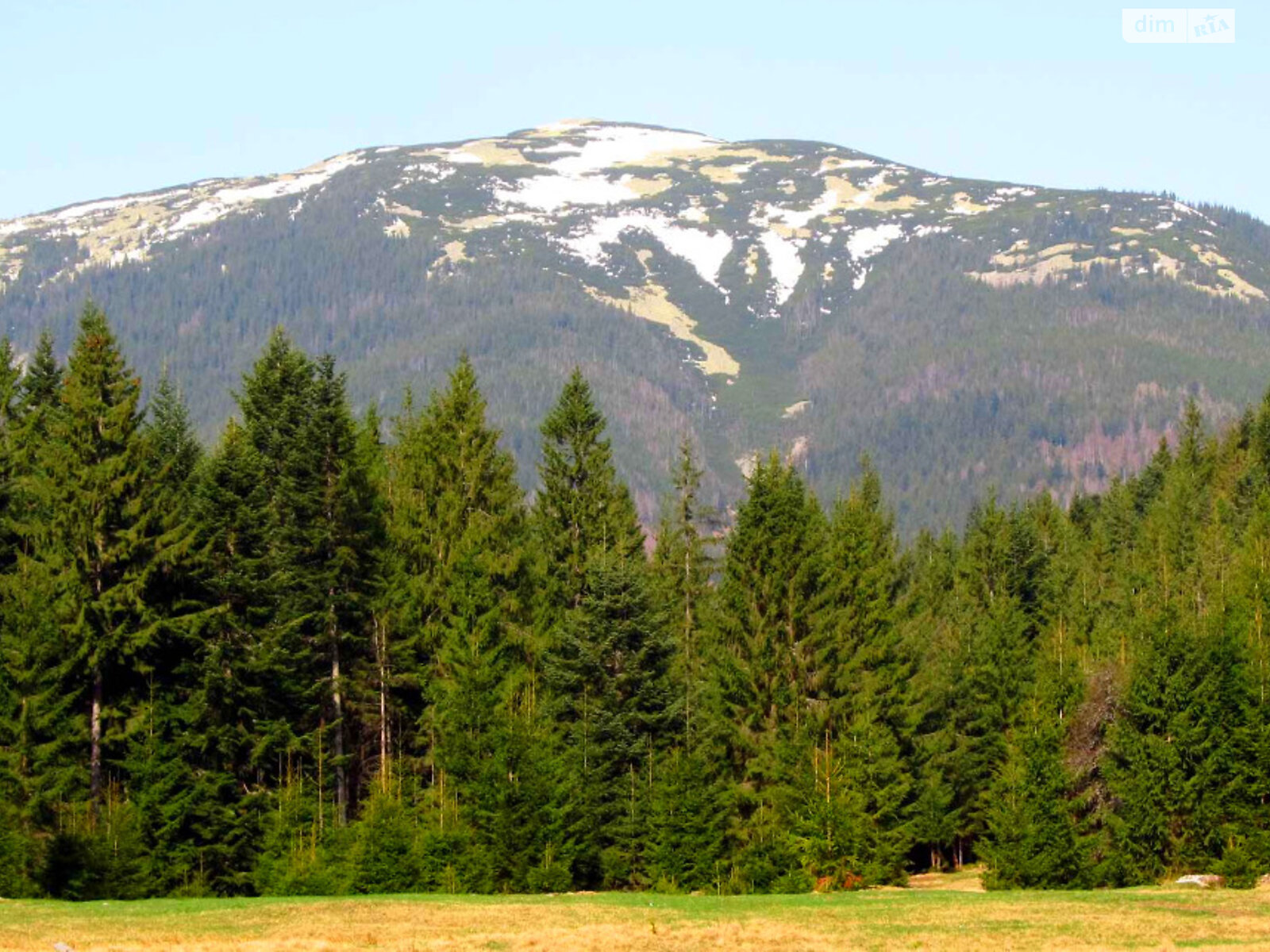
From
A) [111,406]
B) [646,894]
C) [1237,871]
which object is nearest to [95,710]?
[111,406]

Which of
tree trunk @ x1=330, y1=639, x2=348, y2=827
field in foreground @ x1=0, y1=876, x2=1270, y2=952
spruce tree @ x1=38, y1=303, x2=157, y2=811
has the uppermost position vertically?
spruce tree @ x1=38, y1=303, x2=157, y2=811

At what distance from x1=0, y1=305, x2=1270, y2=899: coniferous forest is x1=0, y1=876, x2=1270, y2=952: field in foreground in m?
7.14

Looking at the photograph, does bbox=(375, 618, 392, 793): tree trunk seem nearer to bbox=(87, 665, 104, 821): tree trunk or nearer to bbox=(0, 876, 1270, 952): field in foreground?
bbox=(87, 665, 104, 821): tree trunk

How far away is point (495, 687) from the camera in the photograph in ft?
206

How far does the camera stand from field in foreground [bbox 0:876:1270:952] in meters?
37.2

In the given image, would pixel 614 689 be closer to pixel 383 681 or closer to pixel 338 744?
pixel 383 681

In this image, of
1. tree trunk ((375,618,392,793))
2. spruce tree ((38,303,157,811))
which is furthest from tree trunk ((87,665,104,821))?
tree trunk ((375,618,392,793))

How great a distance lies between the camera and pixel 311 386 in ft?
212

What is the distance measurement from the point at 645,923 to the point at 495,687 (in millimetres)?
22973

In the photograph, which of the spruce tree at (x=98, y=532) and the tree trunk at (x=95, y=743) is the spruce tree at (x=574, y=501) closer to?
the spruce tree at (x=98, y=532)

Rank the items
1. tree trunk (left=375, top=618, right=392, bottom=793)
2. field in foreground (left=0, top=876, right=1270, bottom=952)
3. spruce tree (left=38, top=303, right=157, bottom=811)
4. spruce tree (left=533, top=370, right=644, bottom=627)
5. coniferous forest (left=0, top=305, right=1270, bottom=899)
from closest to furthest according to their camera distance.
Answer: field in foreground (left=0, top=876, right=1270, bottom=952) < coniferous forest (left=0, top=305, right=1270, bottom=899) < spruce tree (left=38, top=303, right=157, bottom=811) < tree trunk (left=375, top=618, right=392, bottom=793) < spruce tree (left=533, top=370, right=644, bottom=627)

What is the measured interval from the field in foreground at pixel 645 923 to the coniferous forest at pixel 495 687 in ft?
23.4

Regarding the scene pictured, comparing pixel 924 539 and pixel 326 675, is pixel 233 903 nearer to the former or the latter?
pixel 326 675

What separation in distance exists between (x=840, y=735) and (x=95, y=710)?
26087 millimetres
